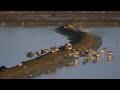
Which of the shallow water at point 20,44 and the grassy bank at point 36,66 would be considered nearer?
the grassy bank at point 36,66

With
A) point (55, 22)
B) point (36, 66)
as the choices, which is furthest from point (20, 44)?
point (55, 22)

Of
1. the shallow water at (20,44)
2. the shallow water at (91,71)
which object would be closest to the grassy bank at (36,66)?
the shallow water at (91,71)

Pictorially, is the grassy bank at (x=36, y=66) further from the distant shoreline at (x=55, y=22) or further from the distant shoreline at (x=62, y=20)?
the distant shoreline at (x=62, y=20)

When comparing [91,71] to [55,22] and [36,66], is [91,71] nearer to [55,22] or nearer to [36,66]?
[36,66]

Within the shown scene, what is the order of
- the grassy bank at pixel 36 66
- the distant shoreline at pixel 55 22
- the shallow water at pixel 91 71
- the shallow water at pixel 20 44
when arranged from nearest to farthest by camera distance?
the grassy bank at pixel 36 66 < the shallow water at pixel 91 71 < the shallow water at pixel 20 44 < the distant shoreline at pixel 55 22

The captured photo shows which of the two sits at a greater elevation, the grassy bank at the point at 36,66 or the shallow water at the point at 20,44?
the grassy bank at the point at 36,66

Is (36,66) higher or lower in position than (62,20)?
higher

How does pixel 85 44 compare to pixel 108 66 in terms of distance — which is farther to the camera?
pixel 85 44

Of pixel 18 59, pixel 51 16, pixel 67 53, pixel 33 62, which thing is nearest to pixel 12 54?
pixel 18 59
